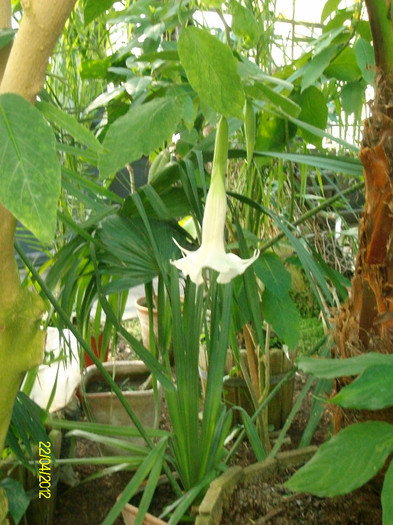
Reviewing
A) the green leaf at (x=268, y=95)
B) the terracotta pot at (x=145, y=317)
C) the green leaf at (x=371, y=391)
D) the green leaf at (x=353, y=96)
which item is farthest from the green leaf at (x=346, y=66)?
the terracotta pot at (x=145, y=317)

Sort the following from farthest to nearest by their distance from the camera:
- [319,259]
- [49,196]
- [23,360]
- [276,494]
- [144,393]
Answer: [144,393] < [319,259] < [276,494] < [23,360] < [49,196]

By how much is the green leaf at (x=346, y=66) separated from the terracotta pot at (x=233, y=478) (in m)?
0.47

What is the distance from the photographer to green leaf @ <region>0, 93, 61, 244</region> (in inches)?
7.0

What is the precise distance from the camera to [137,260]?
0.68 meters

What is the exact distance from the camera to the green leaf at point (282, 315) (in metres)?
0.68

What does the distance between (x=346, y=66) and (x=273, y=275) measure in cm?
28

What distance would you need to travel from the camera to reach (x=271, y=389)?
49.5 inches

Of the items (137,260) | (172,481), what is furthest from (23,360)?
(172,481)

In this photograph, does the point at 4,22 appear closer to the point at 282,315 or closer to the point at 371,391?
the point at 371,391

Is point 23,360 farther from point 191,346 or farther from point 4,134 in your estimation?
point 191,346

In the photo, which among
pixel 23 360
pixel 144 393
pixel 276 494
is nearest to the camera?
pixel 23 360

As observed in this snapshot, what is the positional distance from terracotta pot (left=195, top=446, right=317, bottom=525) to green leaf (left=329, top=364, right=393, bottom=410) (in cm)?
24

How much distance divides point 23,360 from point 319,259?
19.5 inches

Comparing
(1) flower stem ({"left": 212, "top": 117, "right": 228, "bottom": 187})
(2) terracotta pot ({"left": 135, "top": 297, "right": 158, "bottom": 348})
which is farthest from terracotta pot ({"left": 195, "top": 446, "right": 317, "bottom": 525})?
(2) terracotta pot ({"left": 135, "top": 297, "right": 158, "bottom": 348})
